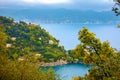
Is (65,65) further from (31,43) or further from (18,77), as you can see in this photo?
(18,77)

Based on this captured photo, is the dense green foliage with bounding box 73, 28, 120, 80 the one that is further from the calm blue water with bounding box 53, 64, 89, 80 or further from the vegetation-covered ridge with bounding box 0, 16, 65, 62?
the vegetation-covered ridge with bounding box 0, 16, 65, 62

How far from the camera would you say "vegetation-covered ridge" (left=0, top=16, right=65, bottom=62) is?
105 metres

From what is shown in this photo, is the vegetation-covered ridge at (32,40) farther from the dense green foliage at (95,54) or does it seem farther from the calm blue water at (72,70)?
the dense green foliage at (95,54)

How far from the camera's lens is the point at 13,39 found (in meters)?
112

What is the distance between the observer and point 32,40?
117188mm

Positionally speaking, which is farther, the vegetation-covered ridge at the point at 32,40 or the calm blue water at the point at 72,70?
the vegetation-covered ridge at the point at 32,40

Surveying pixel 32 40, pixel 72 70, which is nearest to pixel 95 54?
pixel 72 70

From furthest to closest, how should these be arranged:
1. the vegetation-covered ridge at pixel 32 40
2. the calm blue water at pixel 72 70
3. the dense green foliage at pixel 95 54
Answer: the vegetation-covered ridge at pixel 32 40 < the calm blue water at pixel 72 70 < the dense green foliage at pixel 95 54

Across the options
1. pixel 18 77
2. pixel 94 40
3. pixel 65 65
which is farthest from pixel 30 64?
pixel 65 65

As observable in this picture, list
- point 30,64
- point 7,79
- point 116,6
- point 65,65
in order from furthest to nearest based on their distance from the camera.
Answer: point 65,65 → point 30,64 → point 7,79 → point 116,6

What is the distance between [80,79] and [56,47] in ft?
334

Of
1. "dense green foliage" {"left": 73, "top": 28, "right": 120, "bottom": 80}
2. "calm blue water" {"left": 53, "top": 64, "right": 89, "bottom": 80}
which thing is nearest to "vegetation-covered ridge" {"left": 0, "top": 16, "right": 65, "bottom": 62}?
"calm blue water" {"left": 53, "top": 64, "right": 89, "bottom": 80}

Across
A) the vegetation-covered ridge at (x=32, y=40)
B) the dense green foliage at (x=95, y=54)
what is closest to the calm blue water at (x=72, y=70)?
the vegetation-covered ridge at (x=32, y=40)

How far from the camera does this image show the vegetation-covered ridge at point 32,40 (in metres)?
105
